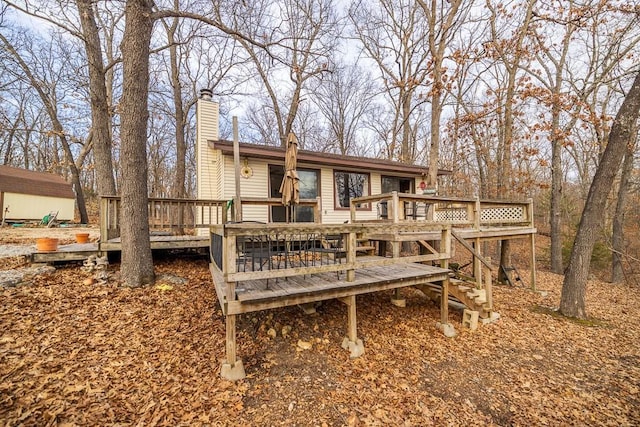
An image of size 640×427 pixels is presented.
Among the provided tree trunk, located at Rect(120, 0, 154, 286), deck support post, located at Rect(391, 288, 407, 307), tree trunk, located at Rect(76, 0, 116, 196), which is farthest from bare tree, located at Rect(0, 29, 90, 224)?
deck support post, located at Rect(391, 288, 407, 307)

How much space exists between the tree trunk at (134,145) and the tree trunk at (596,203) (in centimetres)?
854

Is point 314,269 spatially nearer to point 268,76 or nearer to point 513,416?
point 513,416

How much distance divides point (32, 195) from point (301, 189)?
18.6m

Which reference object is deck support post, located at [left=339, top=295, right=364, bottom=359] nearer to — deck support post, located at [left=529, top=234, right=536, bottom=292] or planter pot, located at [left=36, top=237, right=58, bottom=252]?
planter pot, located at [left=36, top=237, right=58, bottom=252]

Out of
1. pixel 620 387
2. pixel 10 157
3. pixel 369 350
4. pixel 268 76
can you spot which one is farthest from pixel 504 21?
pixel 10 157

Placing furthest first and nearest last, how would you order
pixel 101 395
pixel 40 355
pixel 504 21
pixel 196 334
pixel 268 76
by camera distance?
pixel 268 76, pixel 504 21, pixel 196 334, pixel 40 355, pixel 101 395

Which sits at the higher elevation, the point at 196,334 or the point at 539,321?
the point at 196,334

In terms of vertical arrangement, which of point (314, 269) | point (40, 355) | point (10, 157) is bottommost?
point (40, 355)

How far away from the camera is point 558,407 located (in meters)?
3.14

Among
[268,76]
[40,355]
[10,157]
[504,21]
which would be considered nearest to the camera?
[40,355]

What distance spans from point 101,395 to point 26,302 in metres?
2.54

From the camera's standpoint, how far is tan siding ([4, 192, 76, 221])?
51.3ft

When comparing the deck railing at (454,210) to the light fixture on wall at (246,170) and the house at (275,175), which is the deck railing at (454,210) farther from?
the light fixture on wall at (246,170)

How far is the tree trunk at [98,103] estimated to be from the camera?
7.22 m
